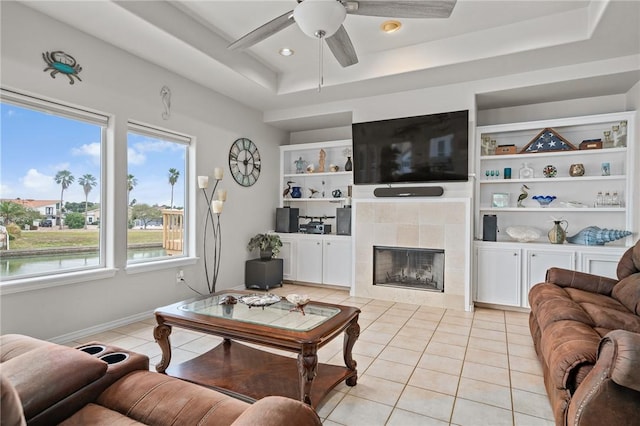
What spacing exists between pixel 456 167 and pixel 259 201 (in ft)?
9.45

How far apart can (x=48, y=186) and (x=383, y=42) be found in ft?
11.6

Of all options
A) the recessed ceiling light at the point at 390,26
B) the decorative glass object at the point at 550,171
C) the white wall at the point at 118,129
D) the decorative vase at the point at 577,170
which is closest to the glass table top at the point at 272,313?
the white wall at the point at 118,129

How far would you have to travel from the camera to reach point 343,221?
514 cm

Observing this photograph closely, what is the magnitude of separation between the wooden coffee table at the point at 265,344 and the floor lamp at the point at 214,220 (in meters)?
1.83

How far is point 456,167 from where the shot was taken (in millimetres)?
4145

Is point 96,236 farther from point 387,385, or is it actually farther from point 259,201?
point 387,385

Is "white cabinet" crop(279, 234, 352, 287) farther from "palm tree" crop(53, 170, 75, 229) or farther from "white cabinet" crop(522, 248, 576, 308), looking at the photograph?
"palm tree" crop(53, 170, 75, 229)

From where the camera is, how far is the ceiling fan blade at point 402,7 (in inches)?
78.7

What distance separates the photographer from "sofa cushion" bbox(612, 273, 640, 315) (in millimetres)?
2367

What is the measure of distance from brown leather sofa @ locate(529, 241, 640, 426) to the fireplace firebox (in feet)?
5.04

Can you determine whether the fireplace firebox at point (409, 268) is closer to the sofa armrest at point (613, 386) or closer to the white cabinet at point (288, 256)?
the white cabinet at point (288, 256)

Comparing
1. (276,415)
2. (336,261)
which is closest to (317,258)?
(336,261)

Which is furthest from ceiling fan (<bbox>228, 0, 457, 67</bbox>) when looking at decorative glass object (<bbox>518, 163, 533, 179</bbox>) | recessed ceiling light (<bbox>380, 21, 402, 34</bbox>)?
decorative glass object (<bbox>518, 163, 533, 179</bbox>)

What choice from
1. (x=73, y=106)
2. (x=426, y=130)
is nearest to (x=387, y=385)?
(x=426, y=130)
